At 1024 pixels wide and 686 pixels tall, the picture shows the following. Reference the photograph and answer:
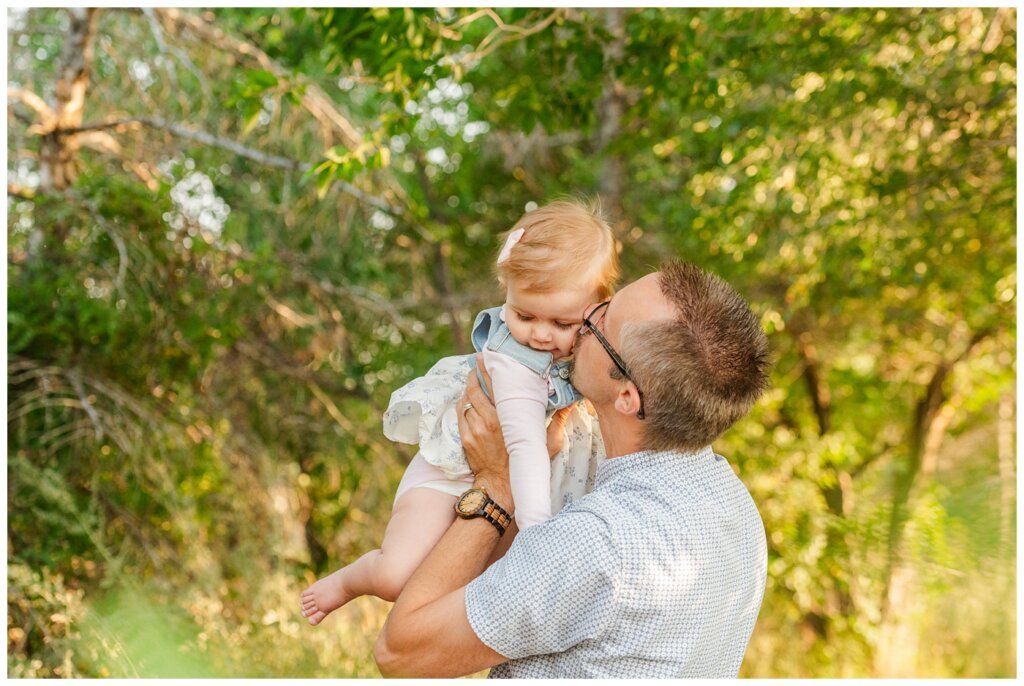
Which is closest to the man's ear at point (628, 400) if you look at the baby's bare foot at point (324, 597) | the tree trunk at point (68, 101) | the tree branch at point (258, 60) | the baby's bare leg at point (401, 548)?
the baby's bare leg at point (401, 548)

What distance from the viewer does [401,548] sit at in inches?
71.9

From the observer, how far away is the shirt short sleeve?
4.91ft

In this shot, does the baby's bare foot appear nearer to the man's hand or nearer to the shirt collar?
the man's hand

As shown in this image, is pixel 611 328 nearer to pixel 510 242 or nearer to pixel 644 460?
pixel 644 460

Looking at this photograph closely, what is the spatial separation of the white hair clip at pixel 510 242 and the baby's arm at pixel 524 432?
0.24 meters

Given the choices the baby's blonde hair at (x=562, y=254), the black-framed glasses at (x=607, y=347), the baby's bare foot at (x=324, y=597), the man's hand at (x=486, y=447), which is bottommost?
the baby's bare foot at (x=324, y=597)

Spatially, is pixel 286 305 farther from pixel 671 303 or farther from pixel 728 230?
pixel 671 303

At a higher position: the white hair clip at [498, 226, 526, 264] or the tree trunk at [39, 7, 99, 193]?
the tree trunk at [39, 7, 99, 193]

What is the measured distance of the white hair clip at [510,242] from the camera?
206cm

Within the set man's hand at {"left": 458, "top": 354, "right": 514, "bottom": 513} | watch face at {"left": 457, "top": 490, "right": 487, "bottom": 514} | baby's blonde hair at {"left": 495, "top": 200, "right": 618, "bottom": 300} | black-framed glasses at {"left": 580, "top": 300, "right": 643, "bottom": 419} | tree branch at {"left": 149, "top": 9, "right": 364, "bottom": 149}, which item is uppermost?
tree branch at {"left": 149, "top": 9, "right": 364, "bottom": 149}

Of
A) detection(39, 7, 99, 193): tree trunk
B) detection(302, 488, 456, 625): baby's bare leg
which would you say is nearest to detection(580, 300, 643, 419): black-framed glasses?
detection(302, 488, 456, 625): baby's bare leg

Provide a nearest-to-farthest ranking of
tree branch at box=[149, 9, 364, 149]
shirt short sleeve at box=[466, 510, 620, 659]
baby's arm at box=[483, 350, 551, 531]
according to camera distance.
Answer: shirt short sleeve at box=[466, 510, 620, 659] → baby's arm at box=[483, 350, 551, 531] → tree branch at box=[149, 9, 364, 149]

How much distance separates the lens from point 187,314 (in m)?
4.39

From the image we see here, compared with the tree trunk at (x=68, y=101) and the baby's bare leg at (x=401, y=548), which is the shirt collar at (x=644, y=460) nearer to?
the baby's bare leg at (x=401, y=548)
